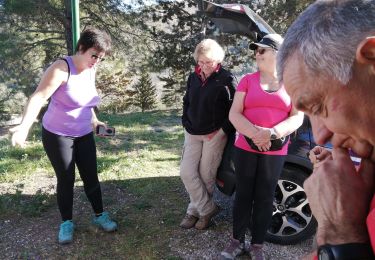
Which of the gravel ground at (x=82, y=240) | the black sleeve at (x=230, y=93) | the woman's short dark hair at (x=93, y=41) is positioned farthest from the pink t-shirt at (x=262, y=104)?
the woman's short dark hair at (x=93, y=41)

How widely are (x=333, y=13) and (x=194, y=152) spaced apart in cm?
285

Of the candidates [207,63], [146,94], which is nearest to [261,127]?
[207,63]

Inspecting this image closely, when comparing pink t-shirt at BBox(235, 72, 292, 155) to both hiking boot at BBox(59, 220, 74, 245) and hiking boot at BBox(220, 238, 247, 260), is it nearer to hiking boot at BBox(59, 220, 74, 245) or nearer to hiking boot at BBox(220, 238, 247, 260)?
hiking boot at BBox(220, 238, 247, 260)

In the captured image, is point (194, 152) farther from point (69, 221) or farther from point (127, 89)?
point (127, 89)

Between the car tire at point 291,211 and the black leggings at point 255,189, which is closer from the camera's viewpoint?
the black leggings at point 255,189

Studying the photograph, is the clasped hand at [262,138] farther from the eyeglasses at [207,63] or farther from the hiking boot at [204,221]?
the hiking boot at [204,221]

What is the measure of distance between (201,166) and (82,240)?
135cm

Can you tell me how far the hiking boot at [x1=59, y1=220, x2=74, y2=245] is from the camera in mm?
3646

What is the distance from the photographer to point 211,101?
3.44 metres

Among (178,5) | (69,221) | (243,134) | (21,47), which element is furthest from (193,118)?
(178,5)

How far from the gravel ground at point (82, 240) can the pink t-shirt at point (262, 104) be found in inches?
44.1

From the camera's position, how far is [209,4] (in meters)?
3.54

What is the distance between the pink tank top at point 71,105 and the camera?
10.9 feet

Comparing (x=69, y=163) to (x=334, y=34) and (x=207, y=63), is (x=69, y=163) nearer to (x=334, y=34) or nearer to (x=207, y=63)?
(x=207, y=63)
